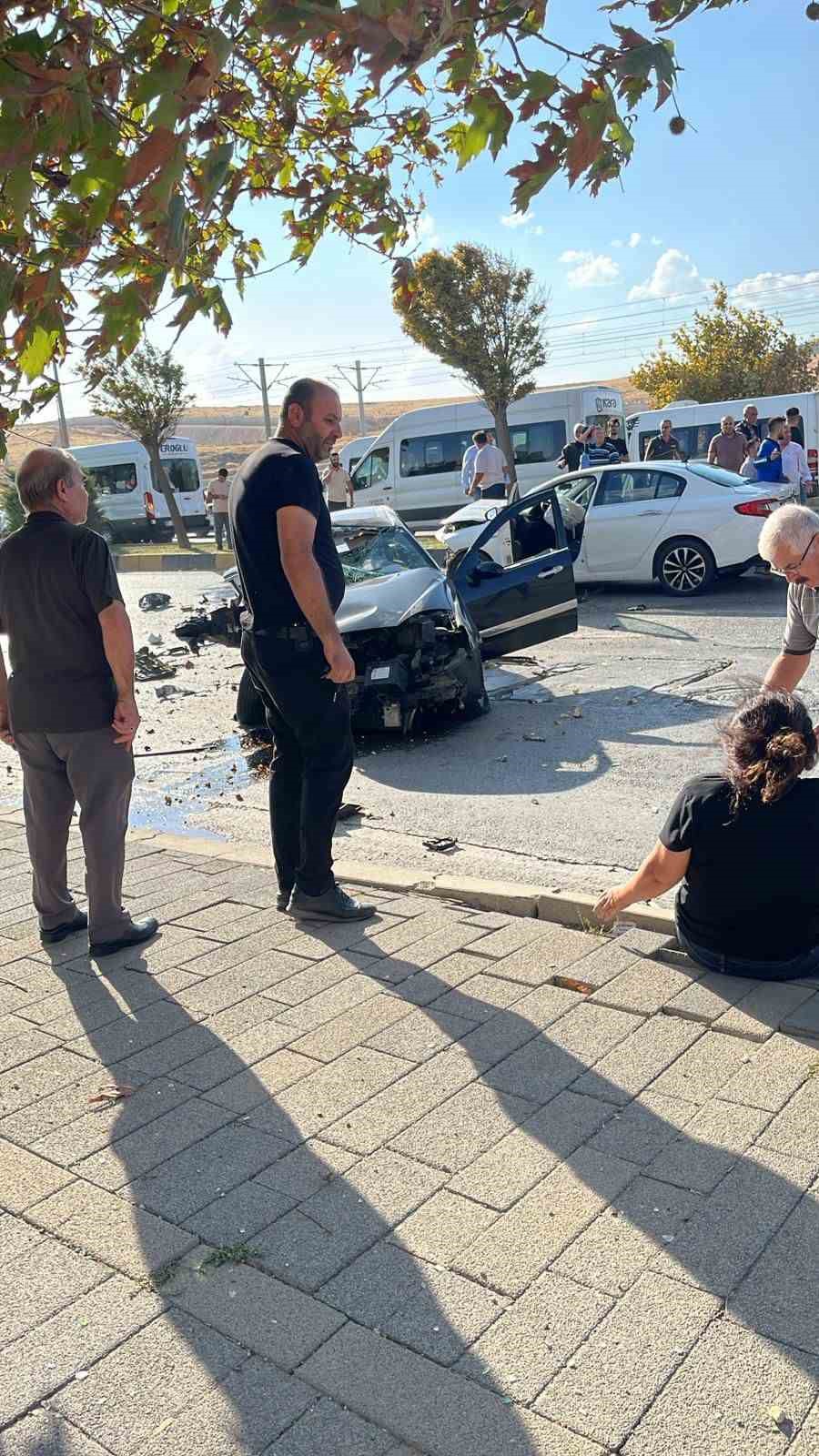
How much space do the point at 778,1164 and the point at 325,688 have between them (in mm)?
2439

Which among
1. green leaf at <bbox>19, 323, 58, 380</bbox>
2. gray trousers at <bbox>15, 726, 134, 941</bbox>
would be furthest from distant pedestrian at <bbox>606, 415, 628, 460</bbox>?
green leaf at <bbox>19, 323, 58, 380</bbox>

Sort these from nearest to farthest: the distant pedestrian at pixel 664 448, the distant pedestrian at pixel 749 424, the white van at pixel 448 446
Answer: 1. the distant pedestrian at pixel 664 448
2. the distant pedestrian at pixel 749 424
3. the white van at pixel 448 446

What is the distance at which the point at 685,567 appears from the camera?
1339 centimetres

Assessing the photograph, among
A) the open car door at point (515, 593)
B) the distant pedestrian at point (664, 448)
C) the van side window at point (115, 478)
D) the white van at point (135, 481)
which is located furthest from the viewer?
the van side window at point (115, 478)

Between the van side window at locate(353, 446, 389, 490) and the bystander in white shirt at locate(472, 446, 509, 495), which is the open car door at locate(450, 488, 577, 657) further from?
the van side window at locate(353, 446, 389, 490)

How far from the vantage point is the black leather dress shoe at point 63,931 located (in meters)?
4.68

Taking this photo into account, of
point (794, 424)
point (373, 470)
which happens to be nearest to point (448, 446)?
point (373, 470)

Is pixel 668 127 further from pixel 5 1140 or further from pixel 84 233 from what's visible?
pixel 5 1140

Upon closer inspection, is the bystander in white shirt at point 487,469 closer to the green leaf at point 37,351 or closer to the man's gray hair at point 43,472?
the man's gray hair at point 43,472

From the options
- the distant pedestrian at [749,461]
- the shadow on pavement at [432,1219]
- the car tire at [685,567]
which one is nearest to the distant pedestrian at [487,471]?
the distant pedestrian at [749,461]

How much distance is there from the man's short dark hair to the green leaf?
1.46 meters

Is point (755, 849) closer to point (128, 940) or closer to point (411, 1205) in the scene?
point (411, 1205)

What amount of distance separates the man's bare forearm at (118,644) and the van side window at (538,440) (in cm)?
2241

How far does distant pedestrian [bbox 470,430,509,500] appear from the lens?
18109 mm
